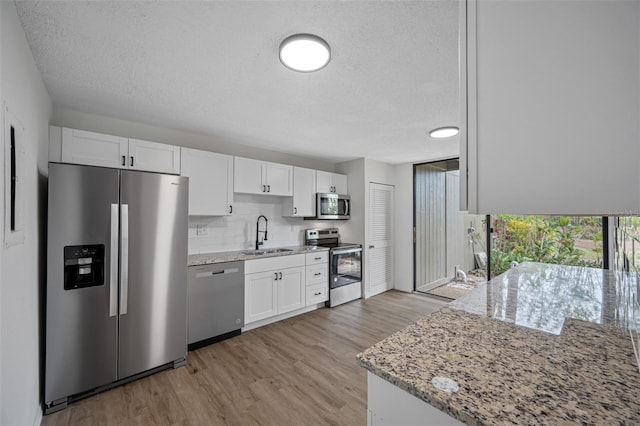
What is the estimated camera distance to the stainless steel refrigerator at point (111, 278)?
189 centimetres

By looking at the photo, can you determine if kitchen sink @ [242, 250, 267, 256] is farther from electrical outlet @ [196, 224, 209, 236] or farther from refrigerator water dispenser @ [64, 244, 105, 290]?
refrigerator water dispenser @ [64, 244, 105, 290]

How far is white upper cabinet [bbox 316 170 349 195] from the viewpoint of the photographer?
423 centimetres

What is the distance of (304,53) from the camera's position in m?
1.55

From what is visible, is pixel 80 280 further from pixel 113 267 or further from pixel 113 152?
pixel 113 152

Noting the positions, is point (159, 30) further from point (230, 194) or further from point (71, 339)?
point (71, 339)

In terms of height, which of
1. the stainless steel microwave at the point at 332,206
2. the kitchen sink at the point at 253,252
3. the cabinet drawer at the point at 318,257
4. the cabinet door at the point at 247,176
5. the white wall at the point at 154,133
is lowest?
the cabinet drawer at the point at 318,257

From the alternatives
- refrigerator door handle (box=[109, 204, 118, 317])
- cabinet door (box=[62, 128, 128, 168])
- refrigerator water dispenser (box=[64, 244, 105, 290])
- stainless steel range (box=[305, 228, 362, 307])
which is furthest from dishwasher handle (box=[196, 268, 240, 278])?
stainless steel range (box=[305, 228, 362, 307])

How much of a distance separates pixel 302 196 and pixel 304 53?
2.54 m

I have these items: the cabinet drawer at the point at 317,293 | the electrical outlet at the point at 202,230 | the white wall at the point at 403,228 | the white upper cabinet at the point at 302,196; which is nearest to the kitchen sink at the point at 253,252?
the electrical outlet at the point at 202,230

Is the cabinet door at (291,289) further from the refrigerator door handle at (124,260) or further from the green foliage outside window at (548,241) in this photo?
the green foliage outside window at (548,241)

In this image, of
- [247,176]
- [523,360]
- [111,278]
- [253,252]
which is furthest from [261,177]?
[523,360]

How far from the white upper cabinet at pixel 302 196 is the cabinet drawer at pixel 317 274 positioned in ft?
2.57

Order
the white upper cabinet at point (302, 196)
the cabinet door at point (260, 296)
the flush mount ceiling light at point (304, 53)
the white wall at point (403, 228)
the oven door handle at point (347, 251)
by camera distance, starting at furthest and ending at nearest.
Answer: the white wall at point (403, 228) < the oven door handle at point (347, 251) < the white upper cabinet at point (302, 196) < the cabinet door at point (260, 296) < the flush mount ceiling light at point (304, 53)

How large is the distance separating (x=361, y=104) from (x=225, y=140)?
1939 mm
